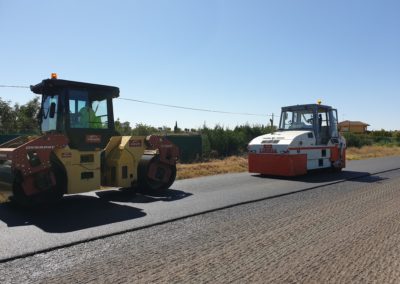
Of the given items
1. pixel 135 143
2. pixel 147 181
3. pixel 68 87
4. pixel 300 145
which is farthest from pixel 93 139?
pixel 300 145

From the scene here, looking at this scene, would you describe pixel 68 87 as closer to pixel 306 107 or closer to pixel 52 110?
pixel 52 110

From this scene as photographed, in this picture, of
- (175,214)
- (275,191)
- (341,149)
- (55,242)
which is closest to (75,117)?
(175,214)

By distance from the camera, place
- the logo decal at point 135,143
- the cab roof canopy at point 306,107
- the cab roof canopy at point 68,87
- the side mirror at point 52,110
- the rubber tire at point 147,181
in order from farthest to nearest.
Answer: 1. the cab roof canopy at point 306,107
2. the rubber tire at point 147,181
3. the logo decal at point 135,143
4. the side mirror at point 52,110
5. the cab roof canopy at point 68,87

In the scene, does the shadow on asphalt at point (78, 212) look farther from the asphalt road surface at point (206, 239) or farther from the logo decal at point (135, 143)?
the logo decal at point (135, 143)

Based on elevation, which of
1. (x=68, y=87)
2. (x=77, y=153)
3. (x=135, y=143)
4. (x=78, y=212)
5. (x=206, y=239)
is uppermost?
(x=68, y=87)

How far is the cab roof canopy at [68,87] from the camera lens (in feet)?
25.3

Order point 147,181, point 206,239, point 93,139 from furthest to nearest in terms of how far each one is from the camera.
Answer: point 147,181
point 93,139
point 206,239

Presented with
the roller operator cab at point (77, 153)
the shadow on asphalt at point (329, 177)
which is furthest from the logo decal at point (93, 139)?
the shadow on asphalt at point (329, 177)

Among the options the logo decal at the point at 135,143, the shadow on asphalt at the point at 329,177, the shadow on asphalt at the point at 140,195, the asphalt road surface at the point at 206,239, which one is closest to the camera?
the asphalt road surface at the point at 206,239

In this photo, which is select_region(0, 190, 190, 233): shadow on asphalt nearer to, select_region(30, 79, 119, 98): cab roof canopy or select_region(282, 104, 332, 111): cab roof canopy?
select_region(30, 79, 119, 98): cab roof canopy

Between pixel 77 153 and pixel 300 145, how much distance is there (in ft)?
22.9

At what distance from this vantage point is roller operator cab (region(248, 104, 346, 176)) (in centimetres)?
1168

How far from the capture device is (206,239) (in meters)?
5.01

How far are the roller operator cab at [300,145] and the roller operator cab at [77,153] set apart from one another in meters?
3.73
